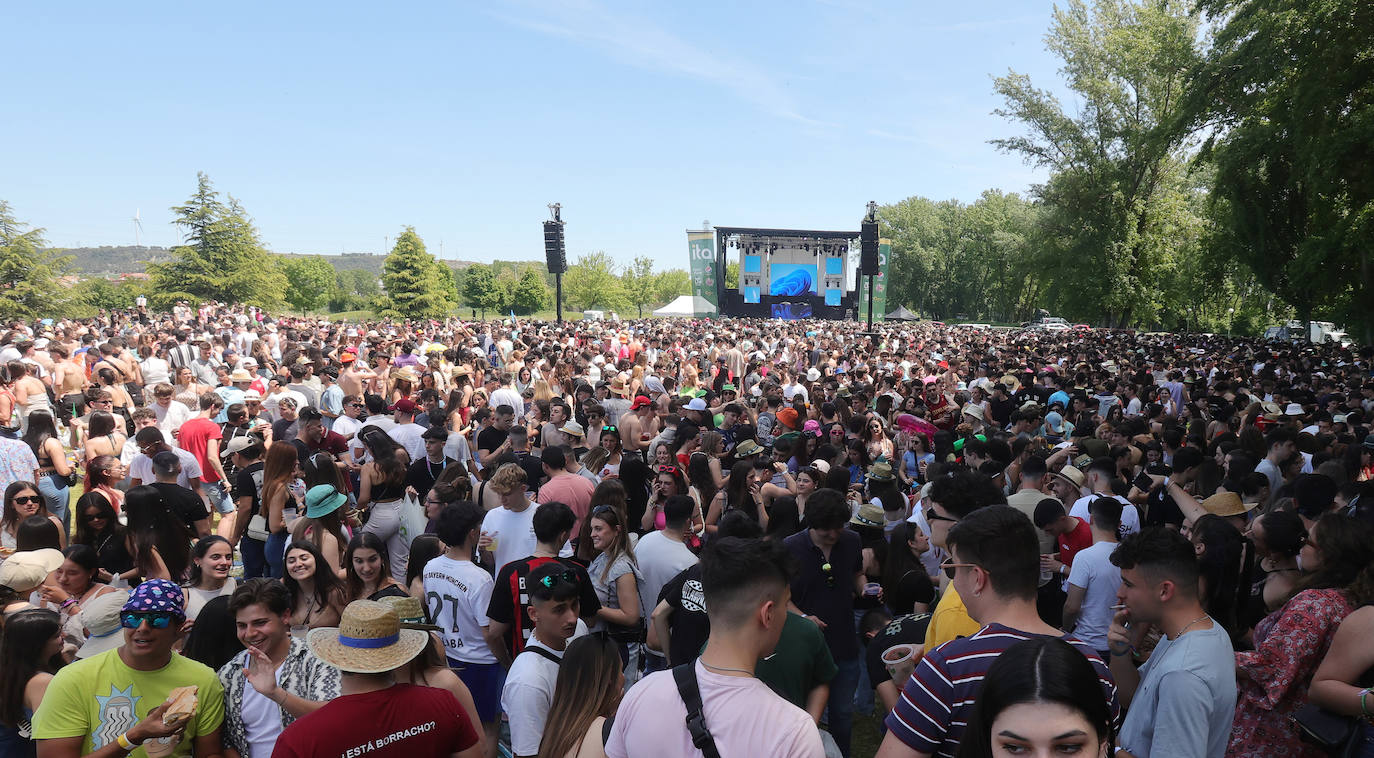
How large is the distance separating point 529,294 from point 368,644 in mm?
92929

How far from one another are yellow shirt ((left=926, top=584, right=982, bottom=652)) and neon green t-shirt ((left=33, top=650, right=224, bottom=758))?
2.60 meters

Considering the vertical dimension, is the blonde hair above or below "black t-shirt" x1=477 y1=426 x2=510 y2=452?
above

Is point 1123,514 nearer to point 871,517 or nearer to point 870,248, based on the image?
point 871,517

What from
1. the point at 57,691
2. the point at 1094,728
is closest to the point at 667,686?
the point at 1094,728

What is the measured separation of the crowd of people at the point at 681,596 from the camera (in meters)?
2.06

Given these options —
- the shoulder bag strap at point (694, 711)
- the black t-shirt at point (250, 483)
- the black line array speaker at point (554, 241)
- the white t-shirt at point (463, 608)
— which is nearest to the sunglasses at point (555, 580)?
the white t-shirt at point (463, 608)

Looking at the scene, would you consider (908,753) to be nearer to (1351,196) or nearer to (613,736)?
(613,736)

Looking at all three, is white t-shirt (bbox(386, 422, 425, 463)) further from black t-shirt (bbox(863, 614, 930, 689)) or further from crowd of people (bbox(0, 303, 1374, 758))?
black t-shirt (bbox(863, 614, 930, 689))

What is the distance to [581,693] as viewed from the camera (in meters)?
2.51

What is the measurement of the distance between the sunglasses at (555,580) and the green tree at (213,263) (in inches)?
2233

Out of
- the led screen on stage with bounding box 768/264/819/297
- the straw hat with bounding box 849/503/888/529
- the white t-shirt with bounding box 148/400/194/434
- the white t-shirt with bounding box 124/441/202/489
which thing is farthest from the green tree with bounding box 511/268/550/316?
the straw hat with bounding box 849/503/888/529

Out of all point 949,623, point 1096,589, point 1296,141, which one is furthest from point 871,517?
point 1296,141

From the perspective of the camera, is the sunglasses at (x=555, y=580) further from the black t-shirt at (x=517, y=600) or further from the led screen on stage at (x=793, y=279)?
the led screen on stage at (x=793, y=279)

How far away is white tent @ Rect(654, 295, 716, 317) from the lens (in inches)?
1944
